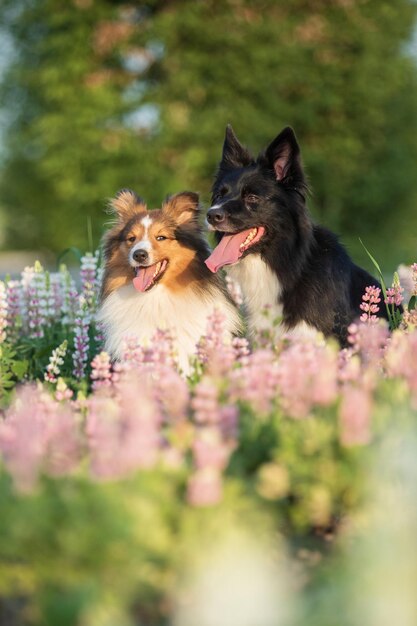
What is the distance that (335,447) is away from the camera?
303 cm

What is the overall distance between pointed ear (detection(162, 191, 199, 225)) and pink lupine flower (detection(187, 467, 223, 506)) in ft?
12.4

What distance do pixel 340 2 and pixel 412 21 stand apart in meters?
3.13

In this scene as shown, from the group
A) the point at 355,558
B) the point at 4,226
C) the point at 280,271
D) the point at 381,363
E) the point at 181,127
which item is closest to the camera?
the point at 355,558

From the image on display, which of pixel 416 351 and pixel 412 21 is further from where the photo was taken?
pixel 412 21

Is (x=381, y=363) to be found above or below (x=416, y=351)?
above

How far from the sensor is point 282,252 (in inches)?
230

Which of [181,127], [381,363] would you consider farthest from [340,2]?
[381,363]

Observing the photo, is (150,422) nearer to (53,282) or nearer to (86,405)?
(86,405)

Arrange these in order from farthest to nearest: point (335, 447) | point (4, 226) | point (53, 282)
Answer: point (4, 226), point (53, 282), point (335, 447)

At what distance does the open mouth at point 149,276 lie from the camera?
600 cm

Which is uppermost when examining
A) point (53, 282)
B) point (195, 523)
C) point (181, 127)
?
point (181, 127)

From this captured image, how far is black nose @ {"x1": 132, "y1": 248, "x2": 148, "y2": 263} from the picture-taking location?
19.1ft

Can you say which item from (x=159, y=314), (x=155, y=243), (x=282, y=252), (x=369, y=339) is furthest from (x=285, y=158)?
(x=369, y=339)

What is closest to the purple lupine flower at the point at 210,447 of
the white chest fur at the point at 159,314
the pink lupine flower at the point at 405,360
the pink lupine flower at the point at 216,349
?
the pink lupine flower at the point at 216,349
